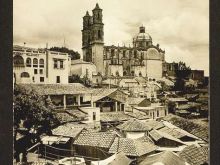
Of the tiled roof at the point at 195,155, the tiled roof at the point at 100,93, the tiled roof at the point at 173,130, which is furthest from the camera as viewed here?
the tiled roof at the point at 100,93

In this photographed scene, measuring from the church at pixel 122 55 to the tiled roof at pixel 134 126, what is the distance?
0.33 metres

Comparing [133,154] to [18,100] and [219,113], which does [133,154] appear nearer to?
[219,113]

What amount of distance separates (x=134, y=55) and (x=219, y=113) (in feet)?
2.89

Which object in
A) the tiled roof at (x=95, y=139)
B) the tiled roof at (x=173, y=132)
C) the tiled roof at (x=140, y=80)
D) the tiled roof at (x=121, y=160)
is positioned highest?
the tiled roof at (x=140, y=80)

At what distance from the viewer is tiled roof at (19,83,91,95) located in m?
1.88

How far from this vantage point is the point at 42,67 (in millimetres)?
1938

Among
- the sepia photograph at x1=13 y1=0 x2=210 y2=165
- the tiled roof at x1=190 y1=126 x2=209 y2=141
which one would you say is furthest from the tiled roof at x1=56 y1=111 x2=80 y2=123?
the tiled roof at x1=190 y1=126 x2=209 y2=141

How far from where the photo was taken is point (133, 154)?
5.93 feet

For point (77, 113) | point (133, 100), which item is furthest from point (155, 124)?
point (77, 113)

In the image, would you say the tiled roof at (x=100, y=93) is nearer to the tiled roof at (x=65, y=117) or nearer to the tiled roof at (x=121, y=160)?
the tiled roof at (x=65, y=117)

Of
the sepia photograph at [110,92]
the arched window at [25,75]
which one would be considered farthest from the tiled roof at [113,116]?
the arched window at [25,75]

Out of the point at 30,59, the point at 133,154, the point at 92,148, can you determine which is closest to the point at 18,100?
the point at 30,59

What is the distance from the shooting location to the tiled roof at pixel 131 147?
1808 mm

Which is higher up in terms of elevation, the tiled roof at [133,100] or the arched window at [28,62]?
the arched window at [28,62]
